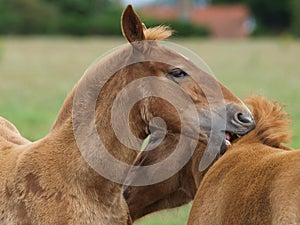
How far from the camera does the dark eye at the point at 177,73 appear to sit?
4641mm

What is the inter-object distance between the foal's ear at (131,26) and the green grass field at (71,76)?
1.44m

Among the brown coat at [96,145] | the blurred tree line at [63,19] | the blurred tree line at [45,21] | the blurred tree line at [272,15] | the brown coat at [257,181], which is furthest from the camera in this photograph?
the blurred tree line at [272,15]

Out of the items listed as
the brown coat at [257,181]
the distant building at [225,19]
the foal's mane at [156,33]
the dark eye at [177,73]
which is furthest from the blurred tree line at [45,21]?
the brown coat at [257,181]

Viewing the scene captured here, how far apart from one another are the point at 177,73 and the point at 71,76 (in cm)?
1626

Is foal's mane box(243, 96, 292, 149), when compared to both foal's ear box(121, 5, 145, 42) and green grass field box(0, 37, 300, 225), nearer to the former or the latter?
foal's ear box(121, 5, 145, 42)

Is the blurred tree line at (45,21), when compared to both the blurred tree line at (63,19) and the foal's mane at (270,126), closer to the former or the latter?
the blurred tree line at (63,19)

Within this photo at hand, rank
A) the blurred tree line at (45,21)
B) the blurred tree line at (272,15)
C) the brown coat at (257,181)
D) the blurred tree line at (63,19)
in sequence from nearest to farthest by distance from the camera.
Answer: the brown coat at (257,181) → the blurred tree line at (45,21) → the blurred tree line at (63,19) → the blurred tree line at (272,15)

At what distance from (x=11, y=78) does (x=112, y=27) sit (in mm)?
27913

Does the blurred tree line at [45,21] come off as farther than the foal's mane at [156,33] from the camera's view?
Yes

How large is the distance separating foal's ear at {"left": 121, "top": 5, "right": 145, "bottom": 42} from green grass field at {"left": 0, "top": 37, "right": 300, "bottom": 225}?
56.6 inches

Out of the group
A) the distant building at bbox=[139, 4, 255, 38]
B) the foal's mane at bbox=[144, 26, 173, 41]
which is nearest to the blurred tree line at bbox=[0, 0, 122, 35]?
the distant building at bbox=[139, 4, 255, 38]

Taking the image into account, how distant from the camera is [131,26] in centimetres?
459

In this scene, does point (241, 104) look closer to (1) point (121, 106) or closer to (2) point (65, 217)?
(1) point (121, 106)

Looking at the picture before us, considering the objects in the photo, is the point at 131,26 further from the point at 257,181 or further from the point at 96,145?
the point at 257,181
